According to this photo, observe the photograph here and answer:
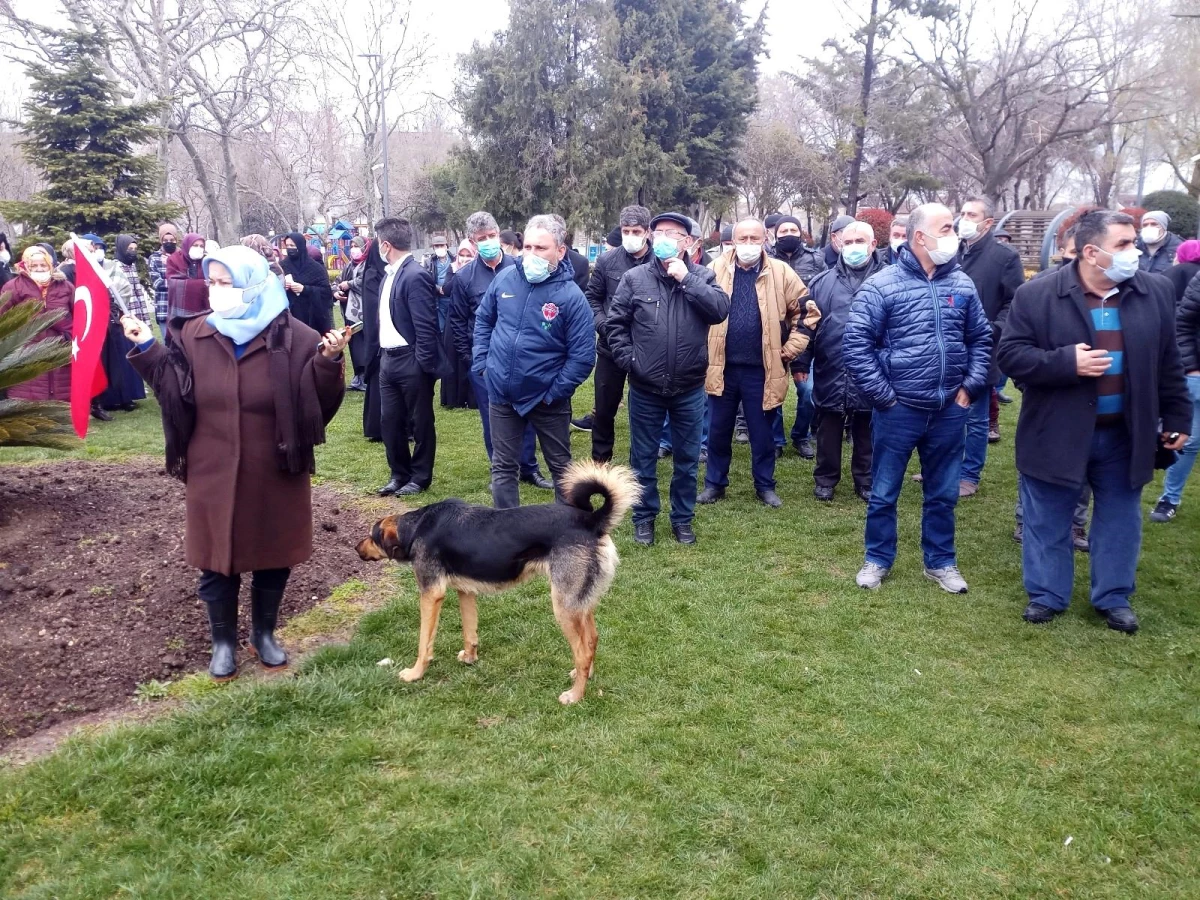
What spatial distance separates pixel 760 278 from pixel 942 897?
4.62 meters

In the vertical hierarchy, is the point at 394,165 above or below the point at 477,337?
above

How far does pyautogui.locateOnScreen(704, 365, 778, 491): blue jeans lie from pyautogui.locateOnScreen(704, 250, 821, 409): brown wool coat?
0.08 metres

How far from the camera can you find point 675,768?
3.44 metres

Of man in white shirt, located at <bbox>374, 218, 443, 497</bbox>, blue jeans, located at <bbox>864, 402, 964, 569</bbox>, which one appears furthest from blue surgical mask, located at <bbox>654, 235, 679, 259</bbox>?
man in white shirt, located at <bbox>374, 218, 443, 497</bbox>

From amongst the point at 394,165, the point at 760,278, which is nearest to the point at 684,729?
the point at 760,278

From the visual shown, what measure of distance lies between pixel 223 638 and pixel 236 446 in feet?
3.33

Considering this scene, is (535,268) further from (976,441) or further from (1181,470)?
(1181,470)

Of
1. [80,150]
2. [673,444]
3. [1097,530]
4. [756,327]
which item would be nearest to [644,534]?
[673,444]

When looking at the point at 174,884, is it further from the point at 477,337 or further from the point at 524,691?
the point at 477,337

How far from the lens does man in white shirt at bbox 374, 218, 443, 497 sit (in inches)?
263

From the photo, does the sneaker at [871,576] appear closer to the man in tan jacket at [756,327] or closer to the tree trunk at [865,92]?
the man in tan jacket at [756,327]

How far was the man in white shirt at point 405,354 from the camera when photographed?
6676 mm

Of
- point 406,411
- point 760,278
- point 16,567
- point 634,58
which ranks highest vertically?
point 634,58

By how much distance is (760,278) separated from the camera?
649 centimetres
